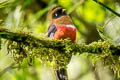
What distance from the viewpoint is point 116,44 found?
8.59 ft

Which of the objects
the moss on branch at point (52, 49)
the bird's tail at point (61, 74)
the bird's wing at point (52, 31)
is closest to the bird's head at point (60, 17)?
the bird's wing at point (52, 31)

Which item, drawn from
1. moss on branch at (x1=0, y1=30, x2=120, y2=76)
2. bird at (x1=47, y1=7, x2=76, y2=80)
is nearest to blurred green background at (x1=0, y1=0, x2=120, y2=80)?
bird at (x1=47, y1=7, x2=76, y2=80)

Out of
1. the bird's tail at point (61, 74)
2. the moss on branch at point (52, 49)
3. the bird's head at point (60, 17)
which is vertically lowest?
the bird's tail at point (61, 74)

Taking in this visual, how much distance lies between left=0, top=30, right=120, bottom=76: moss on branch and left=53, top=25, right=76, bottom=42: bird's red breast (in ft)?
1.40

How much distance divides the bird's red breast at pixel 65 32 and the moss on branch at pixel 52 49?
426 mm

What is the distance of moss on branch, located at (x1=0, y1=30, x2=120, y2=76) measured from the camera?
229 cm

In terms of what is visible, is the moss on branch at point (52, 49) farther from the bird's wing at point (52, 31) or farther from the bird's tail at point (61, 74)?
the bird's wing at point (52, 31)

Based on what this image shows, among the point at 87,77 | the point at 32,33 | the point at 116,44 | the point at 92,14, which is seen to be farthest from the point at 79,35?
the point at 32,33

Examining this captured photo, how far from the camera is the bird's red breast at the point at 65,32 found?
A: 3.04 metres

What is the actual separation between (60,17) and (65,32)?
0.48 meters

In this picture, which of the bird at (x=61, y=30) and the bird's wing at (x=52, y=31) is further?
the bird's wing at (x=52, y=31)

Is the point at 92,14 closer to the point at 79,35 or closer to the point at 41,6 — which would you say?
the point at 79,35

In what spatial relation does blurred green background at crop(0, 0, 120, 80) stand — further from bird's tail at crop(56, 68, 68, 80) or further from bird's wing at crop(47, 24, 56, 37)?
bird's tail at crop(56, 68, 68, 80)

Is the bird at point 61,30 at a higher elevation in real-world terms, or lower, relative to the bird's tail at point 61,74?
higher
